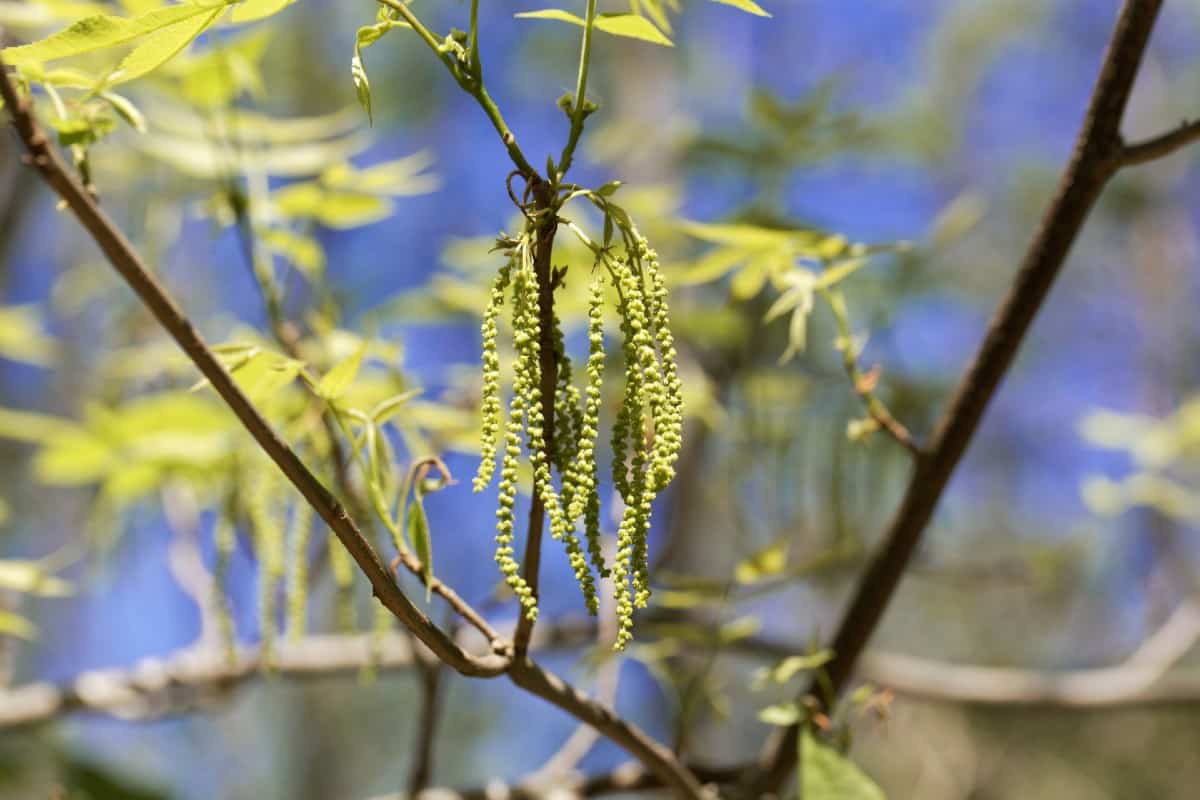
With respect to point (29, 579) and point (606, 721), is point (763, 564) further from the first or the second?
point (29, 579)

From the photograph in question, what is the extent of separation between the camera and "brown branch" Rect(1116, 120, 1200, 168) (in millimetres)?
546

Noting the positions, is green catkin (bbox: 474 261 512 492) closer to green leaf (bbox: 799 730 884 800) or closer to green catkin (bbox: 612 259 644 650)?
green catkin (bbox: 612 259 644 650)

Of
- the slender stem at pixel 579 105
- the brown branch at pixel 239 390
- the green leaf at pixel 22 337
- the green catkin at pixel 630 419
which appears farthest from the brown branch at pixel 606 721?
the green leaf at pixel 22 337

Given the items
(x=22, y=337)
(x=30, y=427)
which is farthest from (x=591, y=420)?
(x=22, y=337)

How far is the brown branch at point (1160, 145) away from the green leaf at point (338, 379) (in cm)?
43

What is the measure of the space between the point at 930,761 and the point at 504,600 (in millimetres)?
557

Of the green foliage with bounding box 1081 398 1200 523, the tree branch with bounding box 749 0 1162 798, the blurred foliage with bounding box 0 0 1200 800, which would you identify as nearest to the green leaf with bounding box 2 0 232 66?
the blurred foliage with bounding box 0 0 1200 800

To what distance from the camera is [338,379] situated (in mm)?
542

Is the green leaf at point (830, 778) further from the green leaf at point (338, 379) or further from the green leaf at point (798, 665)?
the green leaf at point (338, 379)

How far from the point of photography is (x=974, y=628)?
412 cm

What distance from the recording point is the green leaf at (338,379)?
53 centimetres

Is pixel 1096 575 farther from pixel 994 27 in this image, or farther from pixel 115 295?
pixel 994 27

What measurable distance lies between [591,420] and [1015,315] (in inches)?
13.1

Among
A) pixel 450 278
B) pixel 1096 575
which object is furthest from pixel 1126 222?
pixel 450 278
